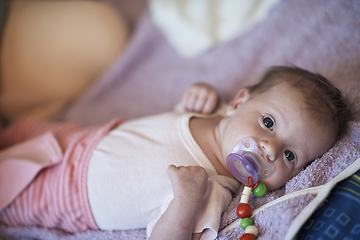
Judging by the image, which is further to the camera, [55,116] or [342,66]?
[55,116]

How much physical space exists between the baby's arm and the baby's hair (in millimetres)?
366

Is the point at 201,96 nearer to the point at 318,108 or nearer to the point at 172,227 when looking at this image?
the point at 318,108

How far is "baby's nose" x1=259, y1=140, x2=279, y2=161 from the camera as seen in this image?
0.77m

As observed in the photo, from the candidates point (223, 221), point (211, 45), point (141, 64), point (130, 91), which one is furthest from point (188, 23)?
point (223, 221)

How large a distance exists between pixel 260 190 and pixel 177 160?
0.26 metres

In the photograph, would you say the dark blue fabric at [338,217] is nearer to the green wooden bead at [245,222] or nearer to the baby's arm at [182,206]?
the green wooden bead at [245,222]

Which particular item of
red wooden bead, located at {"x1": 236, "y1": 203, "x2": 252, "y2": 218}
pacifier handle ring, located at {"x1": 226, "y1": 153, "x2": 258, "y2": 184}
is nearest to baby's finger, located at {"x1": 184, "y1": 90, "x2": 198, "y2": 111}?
pacifier handle ring, located at {"x1": 226, "y1": 153, "x2": 258, "y2": 184}

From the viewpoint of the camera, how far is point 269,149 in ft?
2.51

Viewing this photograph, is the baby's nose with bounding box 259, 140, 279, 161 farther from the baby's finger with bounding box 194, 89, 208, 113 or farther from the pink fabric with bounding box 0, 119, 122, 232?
the pink fabric with bounding box 0, 119, 122, 232

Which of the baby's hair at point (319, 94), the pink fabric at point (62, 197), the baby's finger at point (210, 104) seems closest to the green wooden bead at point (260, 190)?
the baby's hair at point (319, 94)

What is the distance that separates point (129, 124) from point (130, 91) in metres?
0.46

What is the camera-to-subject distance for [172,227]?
0.73 metres

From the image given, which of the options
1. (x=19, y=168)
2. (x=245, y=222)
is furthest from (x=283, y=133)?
(x=19, y=168)

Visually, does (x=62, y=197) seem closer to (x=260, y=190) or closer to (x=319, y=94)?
(x=260, y=190)
